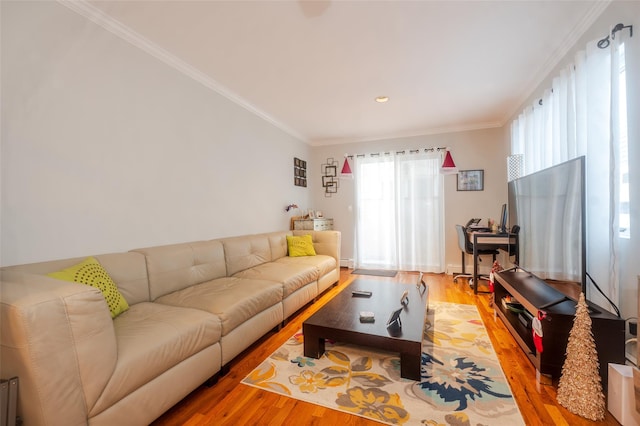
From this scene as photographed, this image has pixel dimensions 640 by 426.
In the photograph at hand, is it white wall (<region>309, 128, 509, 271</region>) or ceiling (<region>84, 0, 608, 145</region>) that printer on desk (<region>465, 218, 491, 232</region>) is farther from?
ceiling (<region>84, 0, 608, 145</region>)

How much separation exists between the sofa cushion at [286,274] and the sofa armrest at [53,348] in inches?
60.2

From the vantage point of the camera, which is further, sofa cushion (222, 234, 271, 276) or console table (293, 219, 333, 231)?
console table (293, 219, 333, 231)

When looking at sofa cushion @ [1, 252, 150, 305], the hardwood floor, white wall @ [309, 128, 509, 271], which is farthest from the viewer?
white wall @ [309, 128, 509, 271]

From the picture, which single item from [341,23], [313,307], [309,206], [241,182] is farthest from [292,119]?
[313,307]

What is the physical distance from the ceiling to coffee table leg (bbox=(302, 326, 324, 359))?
2.27 metres

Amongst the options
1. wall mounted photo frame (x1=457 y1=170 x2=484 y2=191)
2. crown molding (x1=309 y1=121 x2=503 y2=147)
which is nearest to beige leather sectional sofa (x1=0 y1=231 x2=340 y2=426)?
crown molding (x1=309 y1=121 x2=503 y2=147)

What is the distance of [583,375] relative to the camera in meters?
1.46

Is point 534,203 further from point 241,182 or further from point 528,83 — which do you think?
point 241,182

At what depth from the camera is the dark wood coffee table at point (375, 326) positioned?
1.73 meters

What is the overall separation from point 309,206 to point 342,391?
3.97 metres

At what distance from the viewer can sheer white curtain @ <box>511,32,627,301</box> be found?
1.68 metres

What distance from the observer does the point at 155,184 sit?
238cm

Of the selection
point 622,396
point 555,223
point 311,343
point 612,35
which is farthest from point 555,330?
point 612,35

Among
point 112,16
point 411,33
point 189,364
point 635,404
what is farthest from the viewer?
point 411,33
